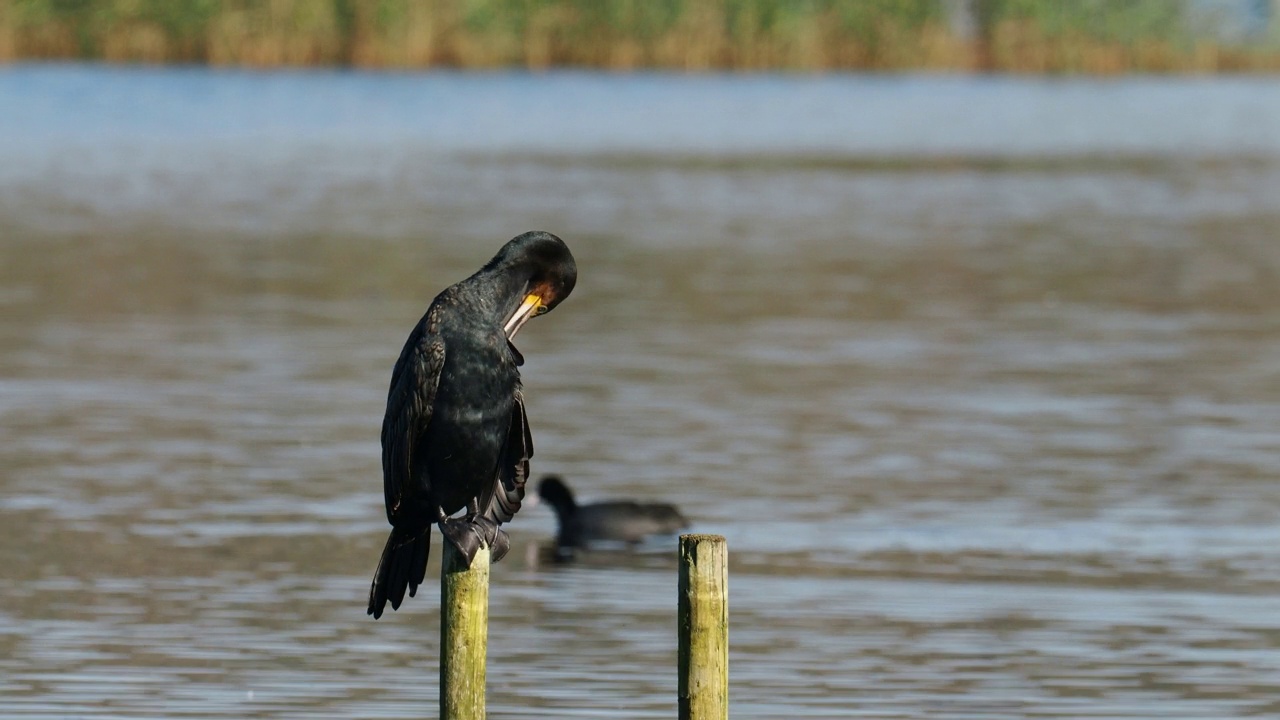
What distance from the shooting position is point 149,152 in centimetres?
4369

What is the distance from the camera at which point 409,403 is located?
6.96 meters

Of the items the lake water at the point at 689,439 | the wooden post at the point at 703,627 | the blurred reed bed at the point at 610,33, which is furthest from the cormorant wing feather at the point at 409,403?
the blurred reed bed at the point at 610,33

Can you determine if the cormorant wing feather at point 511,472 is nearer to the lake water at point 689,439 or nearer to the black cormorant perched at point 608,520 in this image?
the lake water at point 689,439

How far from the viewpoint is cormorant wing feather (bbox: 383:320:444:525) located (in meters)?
6.90

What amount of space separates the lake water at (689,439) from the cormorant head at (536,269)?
2209 mm

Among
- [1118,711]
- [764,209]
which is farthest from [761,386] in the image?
[764,209]

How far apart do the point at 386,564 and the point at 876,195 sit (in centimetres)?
2947

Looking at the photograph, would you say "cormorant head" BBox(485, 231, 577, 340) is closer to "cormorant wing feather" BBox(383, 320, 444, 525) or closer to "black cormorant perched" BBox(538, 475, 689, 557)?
"cormorant wing feather" BBox(383, 320, 444, 525)

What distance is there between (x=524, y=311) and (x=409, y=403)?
396 millimetres

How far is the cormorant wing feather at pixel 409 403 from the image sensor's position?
690cm

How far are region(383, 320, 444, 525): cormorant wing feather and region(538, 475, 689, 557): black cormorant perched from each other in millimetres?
4681

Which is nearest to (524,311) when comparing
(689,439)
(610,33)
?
(689,439)

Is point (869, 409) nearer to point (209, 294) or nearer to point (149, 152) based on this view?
point (209, 294)

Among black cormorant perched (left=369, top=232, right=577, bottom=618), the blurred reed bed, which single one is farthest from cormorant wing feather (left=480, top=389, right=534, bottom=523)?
the blurred reed bed
